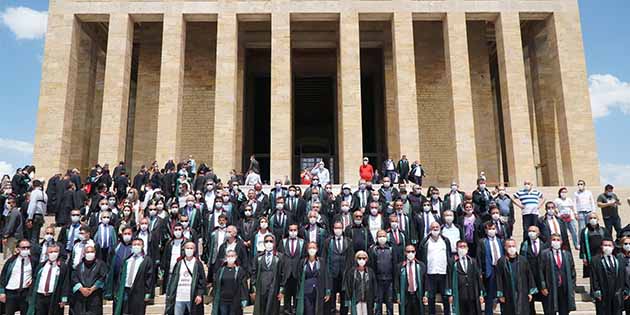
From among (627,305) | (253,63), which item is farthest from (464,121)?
(627,305)

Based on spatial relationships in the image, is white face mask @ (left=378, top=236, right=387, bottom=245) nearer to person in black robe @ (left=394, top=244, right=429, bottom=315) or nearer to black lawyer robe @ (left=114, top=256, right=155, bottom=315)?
person in black robe @ (left=394, top=244, right=429, bottom=315)

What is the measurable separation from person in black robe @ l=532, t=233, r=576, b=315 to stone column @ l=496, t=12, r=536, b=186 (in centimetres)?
1378

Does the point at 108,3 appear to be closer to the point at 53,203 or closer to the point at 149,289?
the point at 53,203

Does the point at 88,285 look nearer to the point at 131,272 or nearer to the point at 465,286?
the point at 131,272

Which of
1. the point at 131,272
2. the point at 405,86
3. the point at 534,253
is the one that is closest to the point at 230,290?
the point at 131,272

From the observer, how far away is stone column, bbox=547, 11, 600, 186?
69.9ft

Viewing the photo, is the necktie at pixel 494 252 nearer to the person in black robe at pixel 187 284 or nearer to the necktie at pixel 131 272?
the person in black robe at pixel 187 284

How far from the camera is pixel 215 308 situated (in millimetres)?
7566

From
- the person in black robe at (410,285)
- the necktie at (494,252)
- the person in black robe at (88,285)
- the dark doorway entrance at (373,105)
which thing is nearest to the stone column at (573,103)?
the dark doorway entrance at (373,105)

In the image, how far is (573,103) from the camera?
21844mm

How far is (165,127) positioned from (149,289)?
563 inches

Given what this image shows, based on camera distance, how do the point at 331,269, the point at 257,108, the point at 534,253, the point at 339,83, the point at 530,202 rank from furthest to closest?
the point at 257,108
the point at 339,83
the point at 530,202
the point at 331,269
the point at 534,253

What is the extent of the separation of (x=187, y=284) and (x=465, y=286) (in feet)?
14.5

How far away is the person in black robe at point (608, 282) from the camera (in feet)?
25.9
